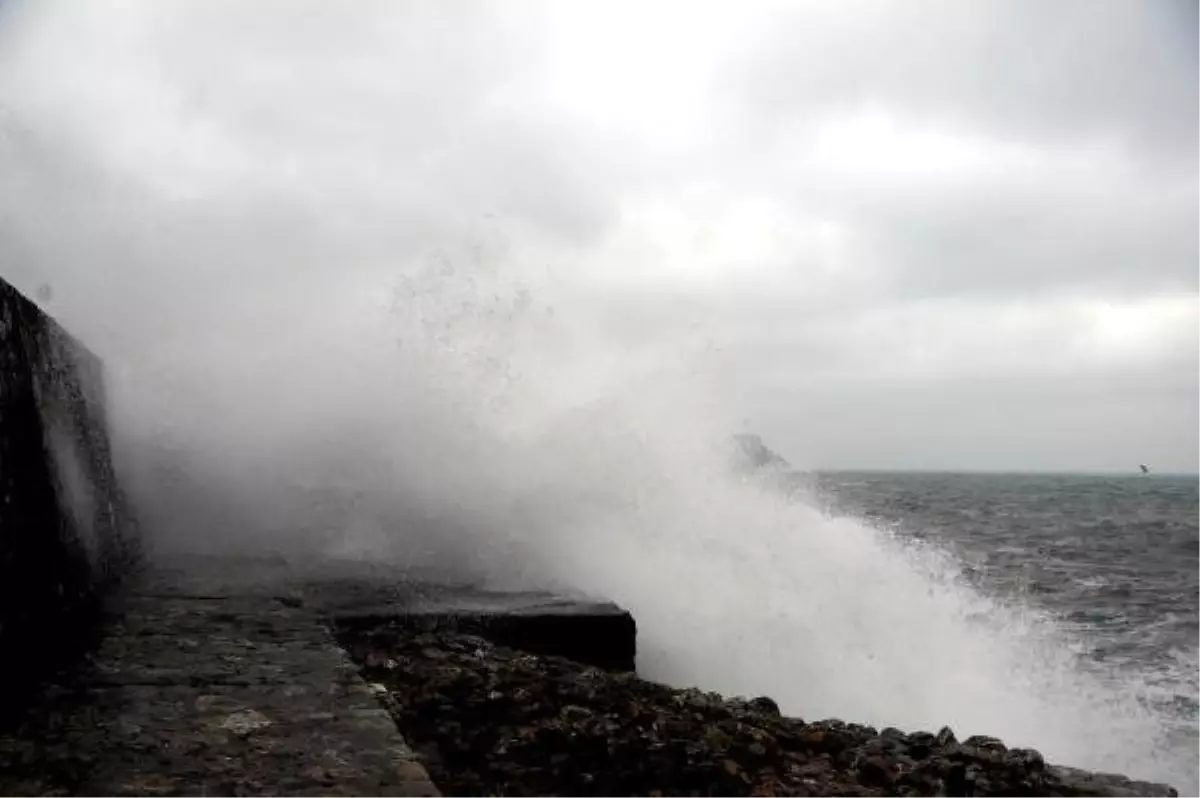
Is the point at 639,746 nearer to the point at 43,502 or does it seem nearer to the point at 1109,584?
the point at 43,502

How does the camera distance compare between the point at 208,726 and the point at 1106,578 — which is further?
the point at 1106,578

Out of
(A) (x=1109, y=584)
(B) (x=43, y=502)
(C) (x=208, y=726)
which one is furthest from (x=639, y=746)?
(A) (x=1109, y=584)

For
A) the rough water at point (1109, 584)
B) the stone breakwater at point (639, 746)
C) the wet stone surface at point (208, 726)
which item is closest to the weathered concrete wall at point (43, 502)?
the wet stone surface at point (208, 726)

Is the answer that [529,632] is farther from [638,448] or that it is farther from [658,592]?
[638,448]

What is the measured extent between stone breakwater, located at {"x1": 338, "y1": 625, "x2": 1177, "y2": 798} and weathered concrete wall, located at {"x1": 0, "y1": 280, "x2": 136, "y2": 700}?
1.00 meters

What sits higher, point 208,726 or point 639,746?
point 208,726

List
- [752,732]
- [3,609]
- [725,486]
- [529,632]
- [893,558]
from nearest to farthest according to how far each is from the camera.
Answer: [3,609] < [752,732] < [529,632] < [725,486] < [893,558]

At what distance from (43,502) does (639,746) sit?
2022 mm

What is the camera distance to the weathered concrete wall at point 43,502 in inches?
100

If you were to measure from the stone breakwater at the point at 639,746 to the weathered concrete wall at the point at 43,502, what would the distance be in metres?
1.00

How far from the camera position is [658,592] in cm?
591

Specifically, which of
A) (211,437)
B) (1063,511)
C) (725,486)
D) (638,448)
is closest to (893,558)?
(725,486)

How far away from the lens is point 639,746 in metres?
2.84

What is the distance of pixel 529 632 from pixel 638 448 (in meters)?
3.84
